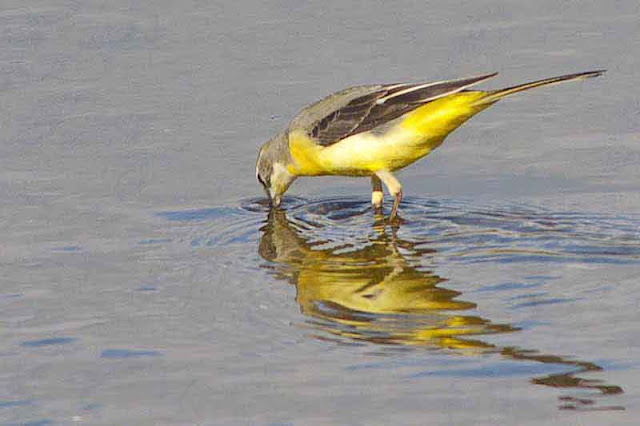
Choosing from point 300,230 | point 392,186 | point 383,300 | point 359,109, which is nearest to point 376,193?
point 392,186

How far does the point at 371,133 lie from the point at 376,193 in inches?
23.3

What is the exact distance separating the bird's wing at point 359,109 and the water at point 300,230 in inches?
25.3

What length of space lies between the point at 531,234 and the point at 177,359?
3303 millimetres

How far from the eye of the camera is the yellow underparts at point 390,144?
1069 cm

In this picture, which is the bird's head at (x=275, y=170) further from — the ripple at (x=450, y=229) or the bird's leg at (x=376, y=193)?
the bird's leg at (x=376, y=193)

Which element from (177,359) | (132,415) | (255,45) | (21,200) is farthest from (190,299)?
(255,45)

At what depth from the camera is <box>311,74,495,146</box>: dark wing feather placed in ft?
35.2

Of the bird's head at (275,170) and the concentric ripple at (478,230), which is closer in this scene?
the concentric ripple at (478,230)

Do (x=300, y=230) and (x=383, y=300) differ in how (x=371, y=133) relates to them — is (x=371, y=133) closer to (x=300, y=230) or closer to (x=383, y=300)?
(x=300, y=230)

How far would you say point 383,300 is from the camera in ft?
28.9

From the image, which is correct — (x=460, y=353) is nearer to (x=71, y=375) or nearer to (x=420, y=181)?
(x=71, y=375)

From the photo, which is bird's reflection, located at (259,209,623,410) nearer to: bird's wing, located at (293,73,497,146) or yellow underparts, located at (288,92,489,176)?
yellow underparts, located at (288,92,489,176)

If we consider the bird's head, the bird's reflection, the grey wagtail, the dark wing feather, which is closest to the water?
the bird's reflection

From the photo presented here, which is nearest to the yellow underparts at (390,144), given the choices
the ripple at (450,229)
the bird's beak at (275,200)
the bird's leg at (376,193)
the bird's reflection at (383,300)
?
the bird's leg at (376,193)
